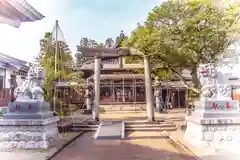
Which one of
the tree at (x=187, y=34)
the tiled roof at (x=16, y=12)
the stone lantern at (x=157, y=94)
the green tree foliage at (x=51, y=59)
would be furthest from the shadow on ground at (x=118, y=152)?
the stone lantern at (x=157, y=94)

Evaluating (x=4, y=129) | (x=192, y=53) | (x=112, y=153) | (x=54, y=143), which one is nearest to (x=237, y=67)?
(x=192, y=53)

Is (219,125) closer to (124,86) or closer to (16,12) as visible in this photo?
(16,12)

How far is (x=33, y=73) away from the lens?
5.92m

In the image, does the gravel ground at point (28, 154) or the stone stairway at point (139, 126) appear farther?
the stone stairway at point (139, 126)

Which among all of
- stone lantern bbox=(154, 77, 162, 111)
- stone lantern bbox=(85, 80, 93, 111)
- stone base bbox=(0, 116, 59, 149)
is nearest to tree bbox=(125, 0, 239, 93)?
stone base bbox=(0, 116, 59, 149)

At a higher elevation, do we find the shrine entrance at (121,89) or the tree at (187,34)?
the tree at (187,34)

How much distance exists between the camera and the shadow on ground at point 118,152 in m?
5.00

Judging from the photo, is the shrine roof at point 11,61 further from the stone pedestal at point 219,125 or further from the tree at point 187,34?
the stone pedestal at point 219,125

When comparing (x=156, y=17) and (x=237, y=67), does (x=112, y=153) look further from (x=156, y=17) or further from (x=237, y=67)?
(x=156, y=17)

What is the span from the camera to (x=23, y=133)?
5461 mm

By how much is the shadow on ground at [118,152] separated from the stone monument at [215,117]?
2.43 feet

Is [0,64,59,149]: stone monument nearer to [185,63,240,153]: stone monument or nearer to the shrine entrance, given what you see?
[185,63,240,153]: stone monument

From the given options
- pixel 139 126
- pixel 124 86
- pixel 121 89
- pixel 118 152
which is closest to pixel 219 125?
pixel 118 152

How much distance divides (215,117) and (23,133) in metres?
4.07
